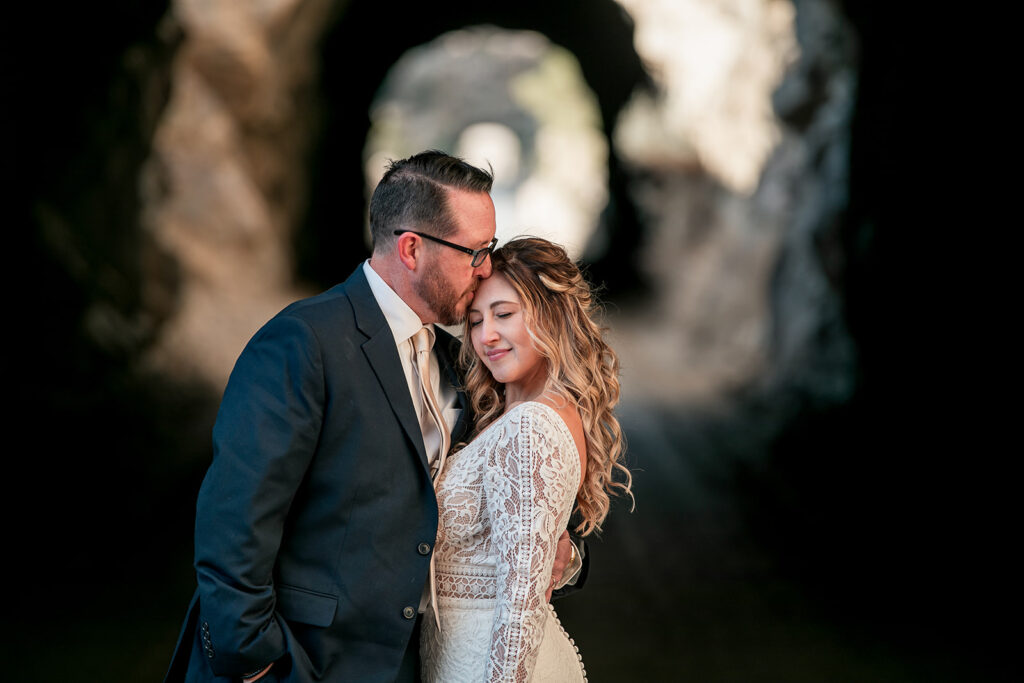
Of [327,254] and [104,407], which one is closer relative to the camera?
[104,407]

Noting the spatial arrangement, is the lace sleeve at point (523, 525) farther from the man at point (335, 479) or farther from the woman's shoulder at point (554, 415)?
the man at point (335, 479)

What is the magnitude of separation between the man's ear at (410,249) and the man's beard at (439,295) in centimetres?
6

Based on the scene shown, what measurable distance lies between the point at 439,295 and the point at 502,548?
80 centimetres

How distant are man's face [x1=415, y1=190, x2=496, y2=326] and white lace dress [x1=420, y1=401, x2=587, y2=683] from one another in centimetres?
41

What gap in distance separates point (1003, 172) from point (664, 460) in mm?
3701

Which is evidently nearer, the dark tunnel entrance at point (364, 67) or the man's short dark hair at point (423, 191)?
the man's short dark hair at point (423, 191)

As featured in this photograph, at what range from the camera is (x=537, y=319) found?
2.79 metres

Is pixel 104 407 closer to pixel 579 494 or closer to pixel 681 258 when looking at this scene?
pixel 579 494

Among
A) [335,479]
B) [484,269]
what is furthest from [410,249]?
[335,479]

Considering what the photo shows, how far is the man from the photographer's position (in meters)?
2.28

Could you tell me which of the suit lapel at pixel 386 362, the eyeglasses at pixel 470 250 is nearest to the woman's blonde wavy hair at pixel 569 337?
the eyeglasses at pixel 470 250

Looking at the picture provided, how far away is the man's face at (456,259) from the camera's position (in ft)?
8.86

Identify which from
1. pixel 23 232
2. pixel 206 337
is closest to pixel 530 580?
pixel 23 232

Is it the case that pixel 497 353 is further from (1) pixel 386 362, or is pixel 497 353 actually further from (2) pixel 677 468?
(2) pixel 677 468
